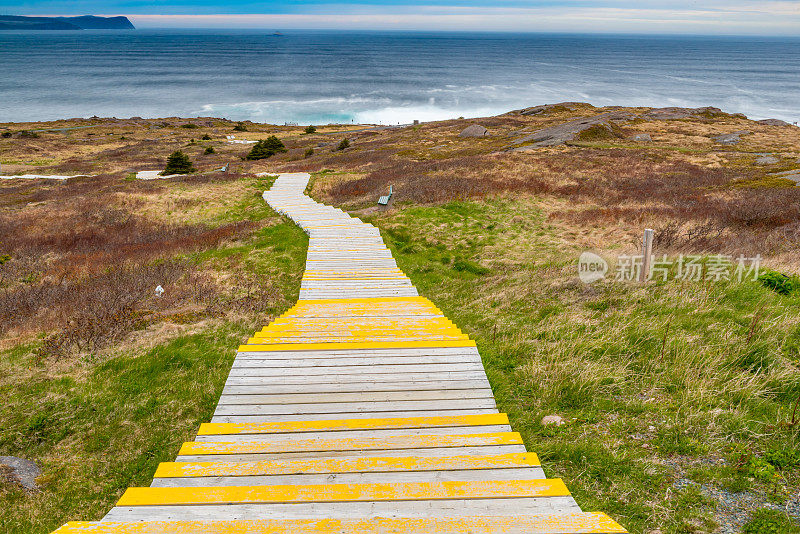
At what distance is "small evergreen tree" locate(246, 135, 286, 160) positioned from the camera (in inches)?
1684

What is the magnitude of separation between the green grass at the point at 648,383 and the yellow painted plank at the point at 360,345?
0.79m

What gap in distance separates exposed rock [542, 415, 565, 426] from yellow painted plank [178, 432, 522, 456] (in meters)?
1.27

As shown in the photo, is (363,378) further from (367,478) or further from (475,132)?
(475,132)

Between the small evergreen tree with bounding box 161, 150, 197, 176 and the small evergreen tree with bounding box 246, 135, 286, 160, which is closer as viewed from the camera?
the small evergreen tree with bounding box 161, 150, 197, 176

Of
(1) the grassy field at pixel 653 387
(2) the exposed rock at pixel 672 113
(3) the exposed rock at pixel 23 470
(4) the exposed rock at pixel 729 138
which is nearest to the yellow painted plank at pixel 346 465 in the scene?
(1) the grassy field at pixel 653 387

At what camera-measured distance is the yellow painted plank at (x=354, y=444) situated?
438 centimetres

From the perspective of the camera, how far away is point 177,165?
34000 mm

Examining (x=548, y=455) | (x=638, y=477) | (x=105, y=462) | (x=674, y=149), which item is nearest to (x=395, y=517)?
(x=548, y=455)

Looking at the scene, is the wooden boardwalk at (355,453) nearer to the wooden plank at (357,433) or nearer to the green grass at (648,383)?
the wooden plank at (357,433)

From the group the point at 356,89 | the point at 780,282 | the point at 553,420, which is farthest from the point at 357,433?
the point at 356,89

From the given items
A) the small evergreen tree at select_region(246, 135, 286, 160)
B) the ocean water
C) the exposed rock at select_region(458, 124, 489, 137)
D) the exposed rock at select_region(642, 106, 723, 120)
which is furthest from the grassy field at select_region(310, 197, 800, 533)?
the ocean water

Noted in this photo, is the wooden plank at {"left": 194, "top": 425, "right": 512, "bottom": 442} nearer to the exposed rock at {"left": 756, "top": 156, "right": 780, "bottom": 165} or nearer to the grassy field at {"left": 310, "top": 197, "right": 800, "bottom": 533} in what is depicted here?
the grassy field at {"left": 310, "top": 197, "right": 800, "bottom": 533}

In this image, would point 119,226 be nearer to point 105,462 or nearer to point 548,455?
point 105,462

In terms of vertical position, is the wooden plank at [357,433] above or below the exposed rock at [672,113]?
below
